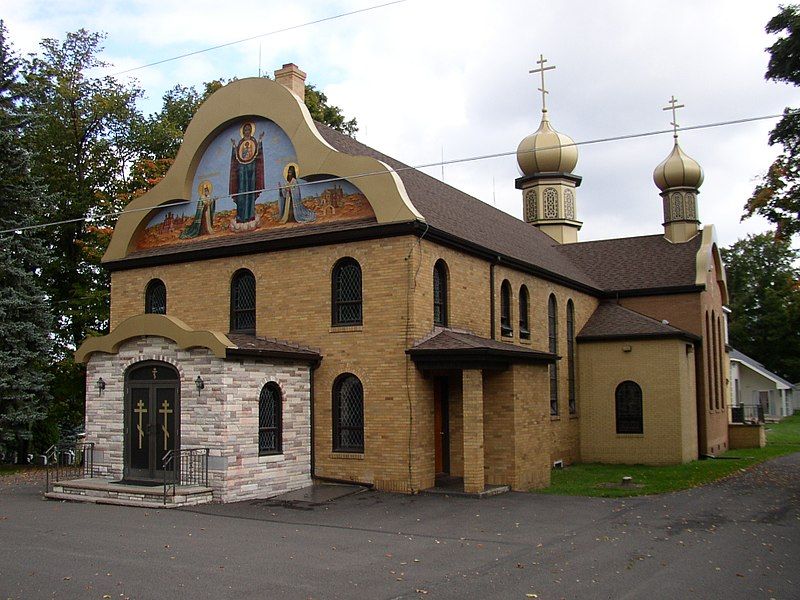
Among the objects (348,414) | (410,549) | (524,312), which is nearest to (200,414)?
(348,414)

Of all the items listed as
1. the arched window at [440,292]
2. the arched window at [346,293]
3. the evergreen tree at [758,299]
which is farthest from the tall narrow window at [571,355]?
the evergreen tree at [758,299]

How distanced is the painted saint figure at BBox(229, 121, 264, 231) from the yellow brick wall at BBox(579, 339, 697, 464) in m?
12.5

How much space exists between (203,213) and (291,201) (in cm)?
296

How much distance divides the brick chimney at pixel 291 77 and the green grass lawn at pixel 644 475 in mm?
11887

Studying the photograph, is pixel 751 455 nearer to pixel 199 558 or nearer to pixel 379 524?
pixel 379 524

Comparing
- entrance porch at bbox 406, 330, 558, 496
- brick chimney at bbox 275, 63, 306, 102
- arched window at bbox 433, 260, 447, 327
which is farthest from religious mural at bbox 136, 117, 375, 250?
entrance porch at bbox 406, 330, 558, 496

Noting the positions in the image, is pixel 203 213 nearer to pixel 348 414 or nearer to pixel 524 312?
pixel 348 414

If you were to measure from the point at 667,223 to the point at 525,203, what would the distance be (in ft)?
21.6

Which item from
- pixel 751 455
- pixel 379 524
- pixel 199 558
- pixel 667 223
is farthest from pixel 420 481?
pixel 667 223

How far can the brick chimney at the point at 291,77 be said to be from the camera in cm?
2195

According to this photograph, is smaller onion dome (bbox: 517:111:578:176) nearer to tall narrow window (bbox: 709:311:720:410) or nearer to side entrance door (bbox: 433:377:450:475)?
tall narrow window (bbox: 709:311:720:410)

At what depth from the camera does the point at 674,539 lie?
13.3 metres

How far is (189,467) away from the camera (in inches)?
675

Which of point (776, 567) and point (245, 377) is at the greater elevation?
point (245, 377)
